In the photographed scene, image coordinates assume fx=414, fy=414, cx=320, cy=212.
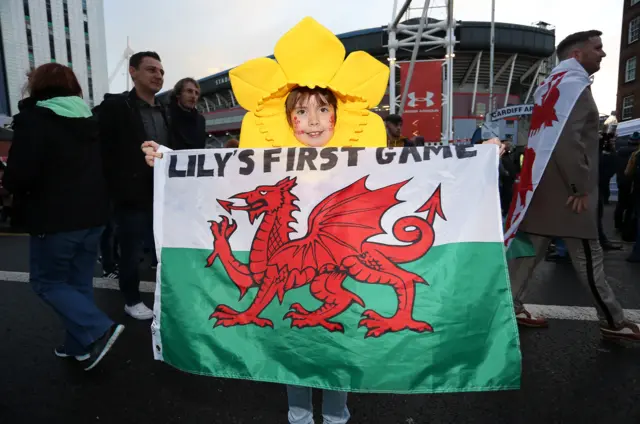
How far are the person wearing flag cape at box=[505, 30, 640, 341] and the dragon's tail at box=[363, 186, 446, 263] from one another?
137 cm

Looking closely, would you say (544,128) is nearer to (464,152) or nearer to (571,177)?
(571,177)

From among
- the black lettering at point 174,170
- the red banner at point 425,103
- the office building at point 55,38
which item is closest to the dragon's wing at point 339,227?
the black lettering at point 174,170

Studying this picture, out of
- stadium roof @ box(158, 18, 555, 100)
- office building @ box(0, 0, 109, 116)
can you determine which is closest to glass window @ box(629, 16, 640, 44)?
stadium roof @ box(158, 18, 555, 100)

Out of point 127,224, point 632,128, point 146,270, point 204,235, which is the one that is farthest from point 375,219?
point 632,128

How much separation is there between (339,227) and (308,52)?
76 centimetres

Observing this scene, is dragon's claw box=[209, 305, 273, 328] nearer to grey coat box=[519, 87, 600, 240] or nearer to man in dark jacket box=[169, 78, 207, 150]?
grey coat box=[519, 87, 600, 240]

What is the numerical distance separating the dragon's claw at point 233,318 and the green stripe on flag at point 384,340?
0.06ft

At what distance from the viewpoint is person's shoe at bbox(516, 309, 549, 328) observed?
2.89m

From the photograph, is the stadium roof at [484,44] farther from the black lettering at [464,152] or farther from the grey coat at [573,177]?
the black lettering at [464,152]

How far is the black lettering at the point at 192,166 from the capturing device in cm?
179

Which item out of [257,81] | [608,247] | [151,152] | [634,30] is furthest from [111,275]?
[634,30]

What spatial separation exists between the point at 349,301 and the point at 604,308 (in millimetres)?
2030

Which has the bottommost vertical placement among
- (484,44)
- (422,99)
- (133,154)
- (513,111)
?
(133,154)

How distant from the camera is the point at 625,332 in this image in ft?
8.61
